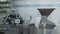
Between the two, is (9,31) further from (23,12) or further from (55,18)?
(55,18)

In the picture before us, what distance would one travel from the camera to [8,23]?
2004 millimetres

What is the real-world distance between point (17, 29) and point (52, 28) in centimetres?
47

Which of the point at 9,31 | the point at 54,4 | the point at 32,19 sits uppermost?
the point at 54,4

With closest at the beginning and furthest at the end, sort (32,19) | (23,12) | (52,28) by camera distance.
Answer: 1. (52,28)
2. (32,19)
3. (23,12)

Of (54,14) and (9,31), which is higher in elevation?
(54,14)

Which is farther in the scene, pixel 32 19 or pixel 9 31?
pixel 32 19

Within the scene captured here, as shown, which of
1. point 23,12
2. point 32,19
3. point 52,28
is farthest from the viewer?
point 23,12

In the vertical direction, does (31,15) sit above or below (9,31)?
above

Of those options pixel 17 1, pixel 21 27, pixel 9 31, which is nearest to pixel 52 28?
pixel 21 27

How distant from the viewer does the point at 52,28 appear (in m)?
1.92

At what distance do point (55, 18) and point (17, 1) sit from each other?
716mm

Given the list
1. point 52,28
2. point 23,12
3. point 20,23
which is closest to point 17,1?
point 23,12

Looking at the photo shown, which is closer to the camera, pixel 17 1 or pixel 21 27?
pixel 21 27

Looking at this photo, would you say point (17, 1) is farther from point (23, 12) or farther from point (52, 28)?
point (52, 28)
